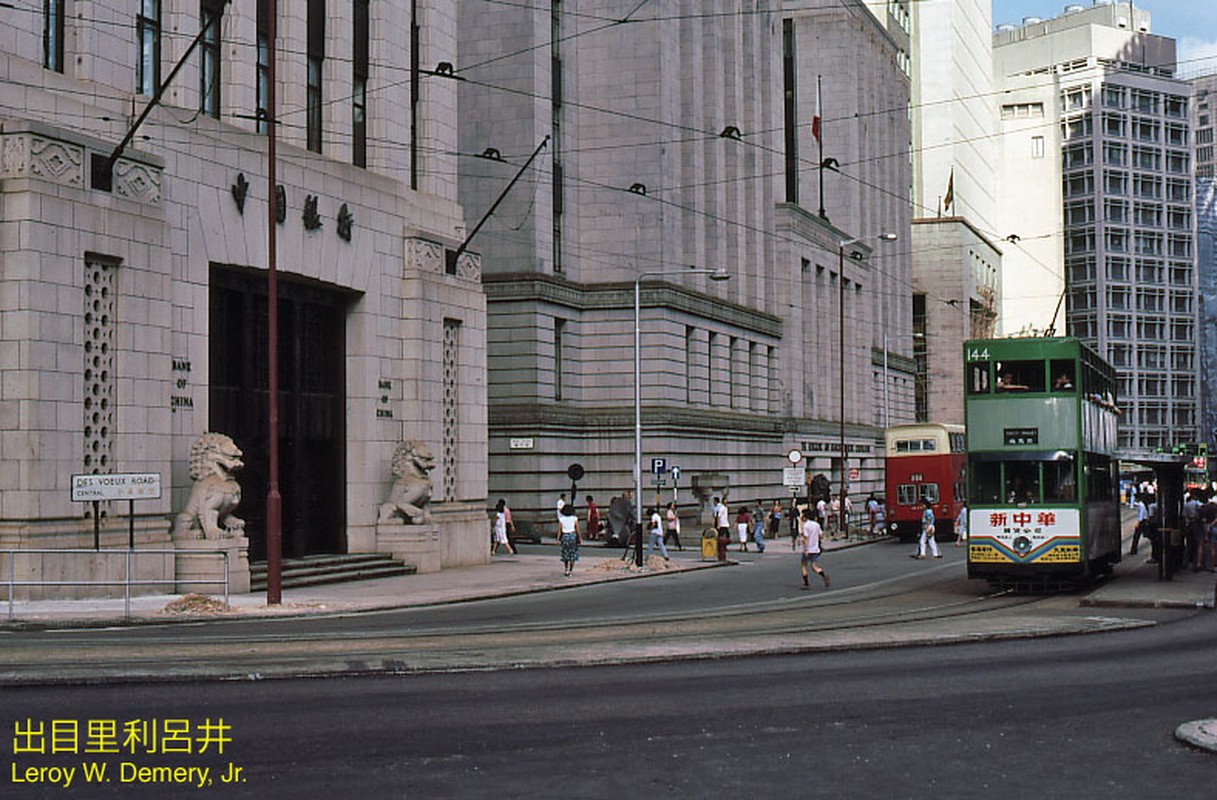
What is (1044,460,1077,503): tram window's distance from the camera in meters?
29.1

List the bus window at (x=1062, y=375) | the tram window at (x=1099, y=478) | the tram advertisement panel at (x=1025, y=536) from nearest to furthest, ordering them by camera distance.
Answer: the bus window at (x=1062, y=375) → the tram advertisement panel at (x=1025, y=536) → the tram window at (x=1099, y=478)

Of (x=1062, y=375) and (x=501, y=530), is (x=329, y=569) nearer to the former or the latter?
(x=501, y=530)

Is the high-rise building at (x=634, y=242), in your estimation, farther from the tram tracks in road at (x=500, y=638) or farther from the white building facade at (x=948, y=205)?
the white building facade at (x=948, y=205)

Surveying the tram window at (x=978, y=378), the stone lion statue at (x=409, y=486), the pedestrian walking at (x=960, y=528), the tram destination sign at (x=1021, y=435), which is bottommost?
the pedestrian walking at (x=960, y=528)

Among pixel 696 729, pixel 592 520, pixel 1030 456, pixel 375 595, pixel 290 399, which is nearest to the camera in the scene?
pixel 696 729

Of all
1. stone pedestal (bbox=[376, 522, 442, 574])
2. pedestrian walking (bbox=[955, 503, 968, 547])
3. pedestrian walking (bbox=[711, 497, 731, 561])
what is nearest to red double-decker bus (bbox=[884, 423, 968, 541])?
pedestrian walking (bbox=[955, 503, 968, 547])

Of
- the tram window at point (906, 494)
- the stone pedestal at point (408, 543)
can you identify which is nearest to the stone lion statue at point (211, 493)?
the stone pedestal at point (408, 543)

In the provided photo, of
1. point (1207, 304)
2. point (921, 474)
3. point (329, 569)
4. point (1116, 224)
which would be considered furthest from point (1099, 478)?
point (1207, 304)

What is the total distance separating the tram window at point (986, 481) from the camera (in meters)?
29.5

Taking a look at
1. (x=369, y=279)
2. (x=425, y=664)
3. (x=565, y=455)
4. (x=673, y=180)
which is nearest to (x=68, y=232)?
(x=369, y=279)

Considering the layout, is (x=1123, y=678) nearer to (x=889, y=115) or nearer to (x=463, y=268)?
(x=463, y=268)

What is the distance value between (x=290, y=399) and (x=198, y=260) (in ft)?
17.9

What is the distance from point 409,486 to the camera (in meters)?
39.6

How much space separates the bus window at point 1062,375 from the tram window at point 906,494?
3070cm
